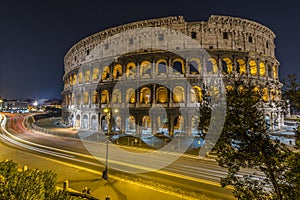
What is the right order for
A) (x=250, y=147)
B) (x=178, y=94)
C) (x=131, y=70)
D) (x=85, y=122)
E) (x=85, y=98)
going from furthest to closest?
(x=85, y=98) → (x=85, y=122) → (x=131, y=70) → (x=178, y=94) → (x=250, y=147)

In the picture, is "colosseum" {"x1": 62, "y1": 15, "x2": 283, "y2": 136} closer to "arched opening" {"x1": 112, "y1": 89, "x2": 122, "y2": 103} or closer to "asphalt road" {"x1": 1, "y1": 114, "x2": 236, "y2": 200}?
"arched opening" {"x1": 112, "y1": 89, "x2": 122, "y2": 103}

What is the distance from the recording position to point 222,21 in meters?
30.6

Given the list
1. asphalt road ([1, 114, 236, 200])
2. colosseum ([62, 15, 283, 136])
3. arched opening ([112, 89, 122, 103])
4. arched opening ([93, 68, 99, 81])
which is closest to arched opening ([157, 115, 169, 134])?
colosseum ([62, 15, 283, 136])

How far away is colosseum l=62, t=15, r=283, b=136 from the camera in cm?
2952

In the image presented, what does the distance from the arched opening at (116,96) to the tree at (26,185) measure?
93.2ft

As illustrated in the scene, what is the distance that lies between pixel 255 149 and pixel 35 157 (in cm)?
1824

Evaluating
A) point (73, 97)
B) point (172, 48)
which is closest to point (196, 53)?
point (172, 48)

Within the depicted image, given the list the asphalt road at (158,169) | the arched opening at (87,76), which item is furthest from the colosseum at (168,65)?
the asphalt road at (158,169)

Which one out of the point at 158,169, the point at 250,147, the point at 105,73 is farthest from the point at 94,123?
the point at 250,147

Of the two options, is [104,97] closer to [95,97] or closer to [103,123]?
[95,97]

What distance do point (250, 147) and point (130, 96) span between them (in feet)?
93.5

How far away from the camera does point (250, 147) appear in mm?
5496

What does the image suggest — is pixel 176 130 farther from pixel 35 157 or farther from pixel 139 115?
pixel 35 157

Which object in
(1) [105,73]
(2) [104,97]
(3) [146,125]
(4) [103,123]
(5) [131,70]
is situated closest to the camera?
(5) [131,70]
